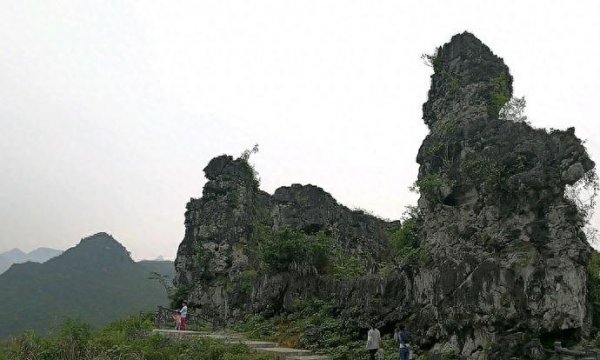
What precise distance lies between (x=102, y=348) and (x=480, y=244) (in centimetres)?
1149

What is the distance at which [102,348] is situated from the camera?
14.5 meters

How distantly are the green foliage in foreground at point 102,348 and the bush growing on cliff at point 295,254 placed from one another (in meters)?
5.61

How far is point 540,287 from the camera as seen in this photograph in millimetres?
11742

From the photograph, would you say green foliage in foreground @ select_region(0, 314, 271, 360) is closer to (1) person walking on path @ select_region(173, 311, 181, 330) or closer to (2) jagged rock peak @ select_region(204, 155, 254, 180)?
(1) person walking on path @ select_region(173, 311, 181, 330)

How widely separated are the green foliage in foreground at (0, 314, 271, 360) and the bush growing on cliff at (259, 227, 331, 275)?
18.4 feet

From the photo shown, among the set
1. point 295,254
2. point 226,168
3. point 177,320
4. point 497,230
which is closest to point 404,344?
point 497,230

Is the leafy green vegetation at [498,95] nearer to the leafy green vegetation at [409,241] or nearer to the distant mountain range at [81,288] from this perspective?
the leafy green vegetation at [409,241]

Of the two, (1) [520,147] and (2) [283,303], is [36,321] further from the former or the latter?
(1) [520,147]

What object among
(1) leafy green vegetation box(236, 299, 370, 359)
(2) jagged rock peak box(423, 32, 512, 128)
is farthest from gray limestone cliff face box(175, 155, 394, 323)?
(2) jagged rock peak box(423, 32, 512, 128)

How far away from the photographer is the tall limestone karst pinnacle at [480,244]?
11781 millimetres

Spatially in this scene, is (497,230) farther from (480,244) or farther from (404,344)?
(404,344)

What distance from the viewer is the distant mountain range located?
50.2 meters

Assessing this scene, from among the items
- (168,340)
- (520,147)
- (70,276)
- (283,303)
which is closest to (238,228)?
(283,303)

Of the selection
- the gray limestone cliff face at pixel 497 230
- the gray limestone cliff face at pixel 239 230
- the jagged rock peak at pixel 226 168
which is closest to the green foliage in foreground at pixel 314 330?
the gray limestone cliff face at pixel 239 230
